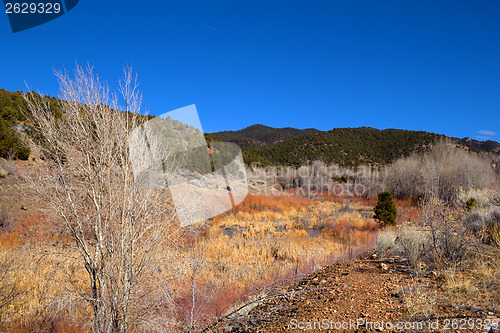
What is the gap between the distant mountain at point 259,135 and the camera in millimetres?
73644

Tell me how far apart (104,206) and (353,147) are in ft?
201

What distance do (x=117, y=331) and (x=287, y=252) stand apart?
6.78 metres

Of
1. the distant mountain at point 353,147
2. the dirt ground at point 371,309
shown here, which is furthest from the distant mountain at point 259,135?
the dirt ground at point 371,309

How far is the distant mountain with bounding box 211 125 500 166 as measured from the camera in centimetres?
5397

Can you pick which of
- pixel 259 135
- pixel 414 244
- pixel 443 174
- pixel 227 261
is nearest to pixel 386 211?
pixel 414 244

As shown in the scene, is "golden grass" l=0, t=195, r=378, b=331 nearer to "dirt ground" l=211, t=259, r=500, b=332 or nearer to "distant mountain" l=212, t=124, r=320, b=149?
"dirt ground" l=211, t=259, r=500, b=332

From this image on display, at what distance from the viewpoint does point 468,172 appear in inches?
890

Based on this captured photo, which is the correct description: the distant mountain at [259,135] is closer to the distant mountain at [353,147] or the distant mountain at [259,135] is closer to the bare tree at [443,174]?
the distant mountain at [353,147]

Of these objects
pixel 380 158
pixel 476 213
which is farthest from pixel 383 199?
pixel 380 158

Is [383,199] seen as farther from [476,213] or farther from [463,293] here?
[463,293]

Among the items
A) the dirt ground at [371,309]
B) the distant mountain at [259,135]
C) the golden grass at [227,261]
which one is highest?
the distant mountain at [259,135]

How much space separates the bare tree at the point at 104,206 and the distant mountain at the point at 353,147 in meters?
44.3

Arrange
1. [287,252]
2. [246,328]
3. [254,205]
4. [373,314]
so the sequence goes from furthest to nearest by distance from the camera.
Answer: [254,205]
[287,252]
[246,328]
[373,314]

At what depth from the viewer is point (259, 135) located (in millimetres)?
84250
